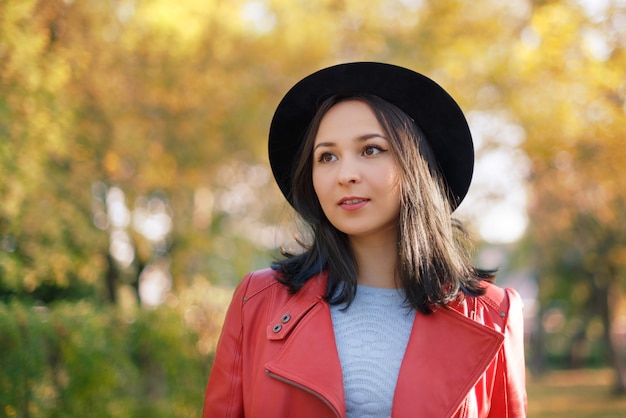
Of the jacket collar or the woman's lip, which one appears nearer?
the jacket collar

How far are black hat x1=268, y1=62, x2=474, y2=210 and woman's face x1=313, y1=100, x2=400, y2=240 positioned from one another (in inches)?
3.7

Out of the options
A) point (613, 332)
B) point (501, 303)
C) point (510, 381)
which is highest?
point (501, 303)

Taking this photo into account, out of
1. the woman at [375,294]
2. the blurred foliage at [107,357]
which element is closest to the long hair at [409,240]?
the woman at [375,294]

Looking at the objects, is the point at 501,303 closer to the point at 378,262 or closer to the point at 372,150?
the point at 378,262

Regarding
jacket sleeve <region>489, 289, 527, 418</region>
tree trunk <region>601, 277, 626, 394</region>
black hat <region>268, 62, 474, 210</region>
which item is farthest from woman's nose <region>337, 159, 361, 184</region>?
tree trunk <region>601, 277, 626, 394</region>

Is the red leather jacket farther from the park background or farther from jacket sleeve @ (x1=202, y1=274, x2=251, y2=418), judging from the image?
the park background

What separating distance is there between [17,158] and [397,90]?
4224 millimetres

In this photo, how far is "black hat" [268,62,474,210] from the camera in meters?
2.16

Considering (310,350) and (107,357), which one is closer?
(310,350)

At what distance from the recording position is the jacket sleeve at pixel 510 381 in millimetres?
2119

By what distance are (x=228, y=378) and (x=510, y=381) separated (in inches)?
34.9

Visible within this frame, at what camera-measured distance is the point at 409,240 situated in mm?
2172

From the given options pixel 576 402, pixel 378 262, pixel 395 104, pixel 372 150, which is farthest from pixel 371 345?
pixel 576 402

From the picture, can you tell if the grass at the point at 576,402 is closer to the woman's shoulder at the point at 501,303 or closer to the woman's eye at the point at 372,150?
the woman's shoulder at the point at 501,303
